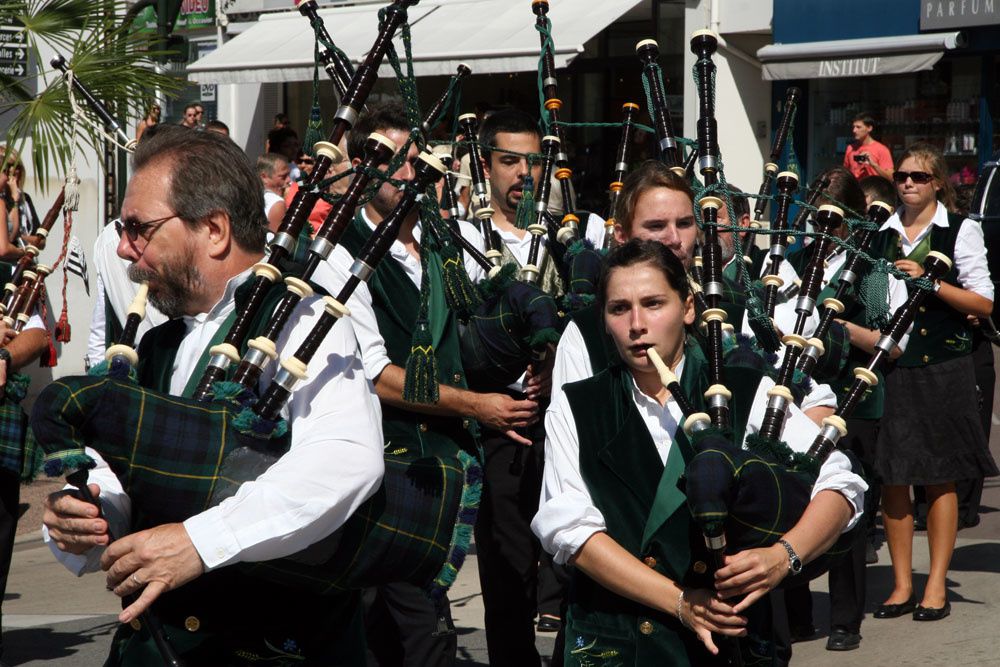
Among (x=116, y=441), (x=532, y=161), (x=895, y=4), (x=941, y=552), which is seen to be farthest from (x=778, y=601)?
(x=895, y=4)

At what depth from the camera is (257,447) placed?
7.97 ft

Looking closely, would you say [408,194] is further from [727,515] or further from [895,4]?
[895,4]

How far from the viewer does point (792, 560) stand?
2922 mm

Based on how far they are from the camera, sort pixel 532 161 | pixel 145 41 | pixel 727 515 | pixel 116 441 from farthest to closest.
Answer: pixel 145 41
pixel 532 161
pixel 727 515
pixel 116 441

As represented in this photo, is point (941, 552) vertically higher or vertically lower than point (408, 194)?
lower

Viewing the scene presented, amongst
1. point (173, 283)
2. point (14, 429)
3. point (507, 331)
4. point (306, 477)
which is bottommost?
point (14, 429)

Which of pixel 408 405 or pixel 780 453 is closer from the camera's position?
pixel 780 453

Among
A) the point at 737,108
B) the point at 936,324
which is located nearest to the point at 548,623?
the point at 936,324

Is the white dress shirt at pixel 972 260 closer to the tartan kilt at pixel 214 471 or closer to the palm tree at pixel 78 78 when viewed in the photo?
the palm tree at pixel 78 78

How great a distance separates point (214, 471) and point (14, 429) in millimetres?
3235

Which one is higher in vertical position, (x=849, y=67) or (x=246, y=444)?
(x=849, y=67)

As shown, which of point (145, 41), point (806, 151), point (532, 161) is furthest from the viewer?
point (806, 151)

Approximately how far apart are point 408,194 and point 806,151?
12645 mm

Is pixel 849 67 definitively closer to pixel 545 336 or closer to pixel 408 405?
pixel 545 336
